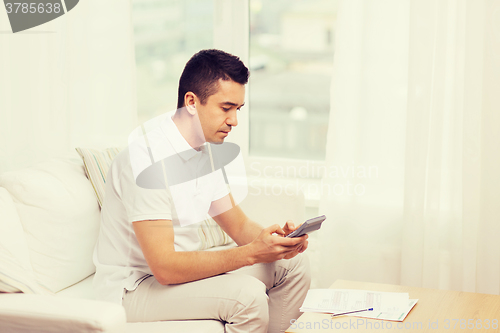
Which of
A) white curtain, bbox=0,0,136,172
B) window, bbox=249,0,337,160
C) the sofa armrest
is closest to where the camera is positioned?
the sofa armrest

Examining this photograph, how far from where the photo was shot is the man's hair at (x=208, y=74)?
1517mm

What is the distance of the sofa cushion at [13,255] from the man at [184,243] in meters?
0.21

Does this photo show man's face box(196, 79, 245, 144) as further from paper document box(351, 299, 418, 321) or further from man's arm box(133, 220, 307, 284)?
paper document box(351, 299, 418, 321)

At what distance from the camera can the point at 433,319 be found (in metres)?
1.32

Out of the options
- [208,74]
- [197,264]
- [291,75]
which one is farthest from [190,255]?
[291,75]

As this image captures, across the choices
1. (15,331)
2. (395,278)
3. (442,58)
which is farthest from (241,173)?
(15,331)

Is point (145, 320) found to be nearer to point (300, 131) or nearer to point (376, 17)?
point (300, 131)

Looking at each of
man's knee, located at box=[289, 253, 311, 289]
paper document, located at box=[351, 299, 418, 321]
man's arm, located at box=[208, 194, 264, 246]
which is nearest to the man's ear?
man's arm, located at box=[208, 194, 264, 246]

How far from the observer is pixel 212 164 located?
5.63 ft

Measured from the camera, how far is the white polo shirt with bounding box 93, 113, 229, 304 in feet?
4.43

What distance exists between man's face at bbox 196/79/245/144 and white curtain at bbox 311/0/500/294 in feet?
2.67

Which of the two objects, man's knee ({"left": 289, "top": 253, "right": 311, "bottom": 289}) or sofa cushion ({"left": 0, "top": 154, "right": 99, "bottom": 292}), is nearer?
sofa cushion ({"left": 0, "top": 154, "right": 99, "bottom": 292})

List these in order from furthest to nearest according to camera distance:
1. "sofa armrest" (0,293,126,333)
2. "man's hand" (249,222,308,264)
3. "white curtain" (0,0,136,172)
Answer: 1. "white curtain" (0,0,136,172)
2. "man's hand" (249,222,308,264)
3. "sofa armrest" (0,293,126,333)

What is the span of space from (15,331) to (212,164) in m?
0.81
